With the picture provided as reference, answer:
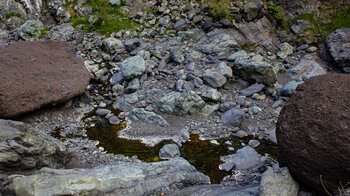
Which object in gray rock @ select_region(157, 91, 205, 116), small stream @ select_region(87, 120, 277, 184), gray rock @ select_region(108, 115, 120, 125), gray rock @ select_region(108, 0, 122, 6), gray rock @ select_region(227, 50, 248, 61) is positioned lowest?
small stream @ select_region(87, 120, 277, 184)

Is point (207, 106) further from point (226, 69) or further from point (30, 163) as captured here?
point (30, 163)

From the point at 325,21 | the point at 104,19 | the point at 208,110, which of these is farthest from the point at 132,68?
the point at 325,21

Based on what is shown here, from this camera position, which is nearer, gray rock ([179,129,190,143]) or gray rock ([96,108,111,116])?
gray rock ([179,129,190,143])

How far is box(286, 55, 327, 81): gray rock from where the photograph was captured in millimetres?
8508

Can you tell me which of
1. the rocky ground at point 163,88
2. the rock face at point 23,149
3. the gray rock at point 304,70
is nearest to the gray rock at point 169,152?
the rocky ground at point 163,88

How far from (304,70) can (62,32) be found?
9.30m

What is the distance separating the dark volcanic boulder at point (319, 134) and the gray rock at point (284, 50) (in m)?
6.21

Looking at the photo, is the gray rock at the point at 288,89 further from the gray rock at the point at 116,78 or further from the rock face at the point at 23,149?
the rock face at the point at 23,149

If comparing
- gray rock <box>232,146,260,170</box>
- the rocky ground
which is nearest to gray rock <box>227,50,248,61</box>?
the rocky ground

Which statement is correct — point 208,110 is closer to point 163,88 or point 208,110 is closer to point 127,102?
point 163,88

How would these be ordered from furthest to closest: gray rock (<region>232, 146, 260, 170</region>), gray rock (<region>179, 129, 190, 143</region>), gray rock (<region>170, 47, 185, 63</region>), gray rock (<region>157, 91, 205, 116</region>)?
gray rock (<region>170, 47, 185, 63</region>) < gray rock (<region>157, 91, 205, 116</region>) < gray rock (<region>179, 129, 190, 143</region>) < gray rock (<region>232, 146, 260, 170</region>)

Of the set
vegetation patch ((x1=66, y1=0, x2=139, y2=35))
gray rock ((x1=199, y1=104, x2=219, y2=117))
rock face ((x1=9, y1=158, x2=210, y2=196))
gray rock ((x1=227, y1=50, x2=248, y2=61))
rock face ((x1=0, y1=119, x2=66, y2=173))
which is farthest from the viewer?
vegetation patch ((x1=66, y1=0, x2=139, y2=35))

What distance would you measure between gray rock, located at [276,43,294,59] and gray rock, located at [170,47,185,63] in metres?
3.67

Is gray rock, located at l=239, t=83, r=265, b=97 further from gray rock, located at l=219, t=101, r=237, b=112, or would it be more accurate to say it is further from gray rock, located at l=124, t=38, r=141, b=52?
gray rock, located at l=124, t=38, r=141, b=52
